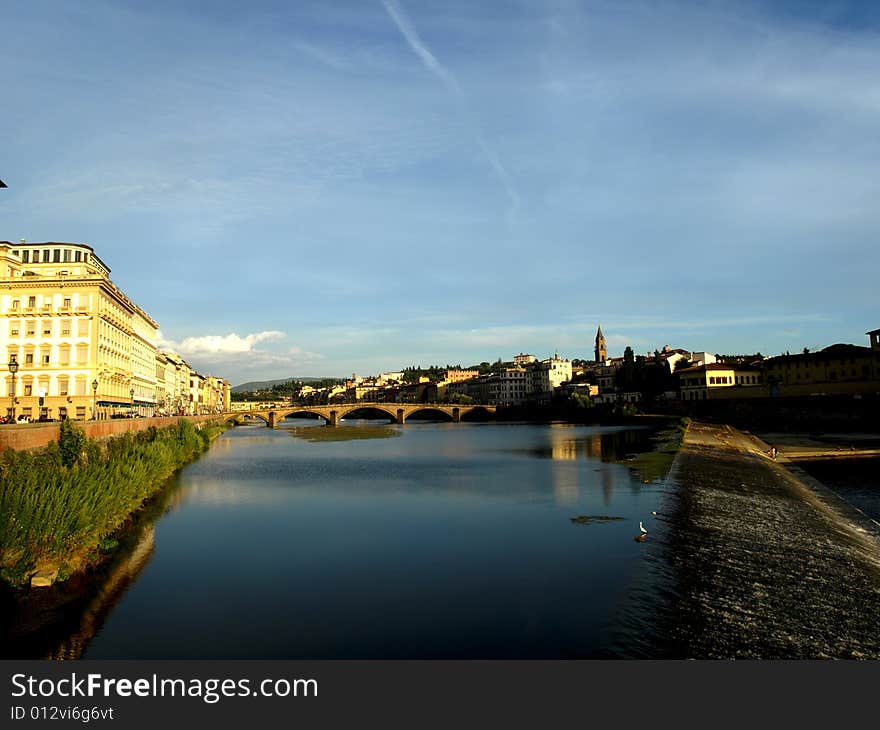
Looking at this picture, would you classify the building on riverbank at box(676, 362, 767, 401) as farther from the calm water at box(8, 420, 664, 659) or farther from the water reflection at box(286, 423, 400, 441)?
the calm water at box(8, 420, 664, 659)

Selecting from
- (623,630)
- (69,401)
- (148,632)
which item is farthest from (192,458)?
(623,630)

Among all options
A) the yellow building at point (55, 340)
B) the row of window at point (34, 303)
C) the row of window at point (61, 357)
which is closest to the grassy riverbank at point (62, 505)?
the yellow building at point (55, 340)

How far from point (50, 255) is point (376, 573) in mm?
64693

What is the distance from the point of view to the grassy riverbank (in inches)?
668

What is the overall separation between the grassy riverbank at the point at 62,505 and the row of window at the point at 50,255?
46.8 m

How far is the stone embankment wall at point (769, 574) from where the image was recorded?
1398 cm

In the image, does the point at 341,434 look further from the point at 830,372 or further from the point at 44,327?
the point at 830,372

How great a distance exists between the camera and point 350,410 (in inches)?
6024

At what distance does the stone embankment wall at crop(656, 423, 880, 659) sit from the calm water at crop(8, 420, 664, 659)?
1.64 metres

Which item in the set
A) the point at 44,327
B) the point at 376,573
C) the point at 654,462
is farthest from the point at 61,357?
the point at 654,462

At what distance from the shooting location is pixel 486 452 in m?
68.9

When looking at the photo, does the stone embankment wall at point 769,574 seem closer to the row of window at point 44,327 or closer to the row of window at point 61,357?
the row of window at point 61,357
